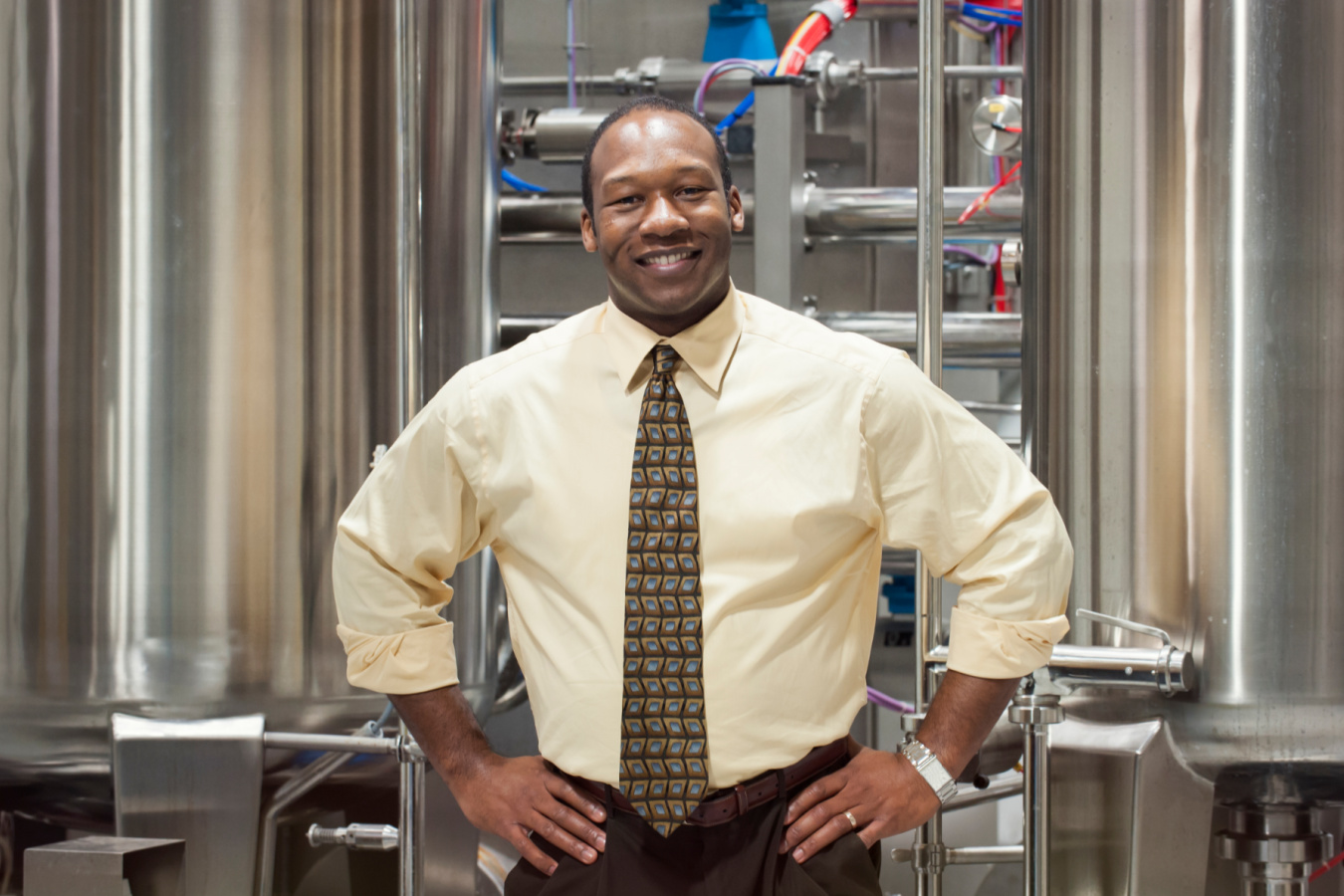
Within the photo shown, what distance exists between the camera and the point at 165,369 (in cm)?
167

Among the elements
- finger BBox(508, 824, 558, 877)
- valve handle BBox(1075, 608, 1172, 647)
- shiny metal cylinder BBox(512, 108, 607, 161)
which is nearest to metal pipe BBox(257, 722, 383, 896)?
finger BBox(508, 824, 558, 877)

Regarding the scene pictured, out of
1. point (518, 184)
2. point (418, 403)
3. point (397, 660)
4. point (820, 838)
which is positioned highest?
point (518, 184)

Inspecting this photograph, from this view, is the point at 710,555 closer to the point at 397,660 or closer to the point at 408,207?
the point at 397,660

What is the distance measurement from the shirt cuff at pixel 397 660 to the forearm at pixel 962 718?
18.4 inches

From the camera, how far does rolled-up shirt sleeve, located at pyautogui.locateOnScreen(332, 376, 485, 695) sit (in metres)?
1.20

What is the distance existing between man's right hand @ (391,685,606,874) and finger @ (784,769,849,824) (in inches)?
6.5

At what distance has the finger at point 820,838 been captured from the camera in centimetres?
109

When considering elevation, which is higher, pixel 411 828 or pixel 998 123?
pixel 998 123

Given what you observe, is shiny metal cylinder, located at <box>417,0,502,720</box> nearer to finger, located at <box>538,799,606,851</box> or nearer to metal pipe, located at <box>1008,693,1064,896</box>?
finger, located at <box>538,799,606,851</box>

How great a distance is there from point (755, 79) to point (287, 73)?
749 mm

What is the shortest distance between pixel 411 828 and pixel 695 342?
71 centimetres

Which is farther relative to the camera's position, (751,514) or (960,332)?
(960,332)

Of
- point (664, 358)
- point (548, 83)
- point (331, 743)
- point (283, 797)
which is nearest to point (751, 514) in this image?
point (664, 358)

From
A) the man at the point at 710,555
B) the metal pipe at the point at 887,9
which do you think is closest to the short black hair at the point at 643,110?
the man at the point at 710,555
